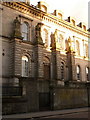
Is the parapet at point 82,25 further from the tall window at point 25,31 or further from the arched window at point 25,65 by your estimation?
the arched window at point 25,65

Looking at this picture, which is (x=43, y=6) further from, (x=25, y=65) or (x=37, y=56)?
(x=25, y=65)

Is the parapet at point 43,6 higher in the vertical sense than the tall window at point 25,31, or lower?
higher

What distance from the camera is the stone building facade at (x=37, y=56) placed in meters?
17.7

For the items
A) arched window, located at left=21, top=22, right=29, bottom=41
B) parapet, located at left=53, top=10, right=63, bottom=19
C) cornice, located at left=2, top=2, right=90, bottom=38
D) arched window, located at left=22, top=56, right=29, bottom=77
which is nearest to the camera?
arched window, located at left=22, top=56, right=29, bottom=77

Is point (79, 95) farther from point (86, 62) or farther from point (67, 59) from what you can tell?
point (86, 62)

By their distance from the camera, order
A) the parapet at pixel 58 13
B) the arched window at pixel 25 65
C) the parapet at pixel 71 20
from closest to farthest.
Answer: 1. the arched window at pixel 25 65
2. the parapet at pixel 58 13
3. the parapet at pixel 71 20

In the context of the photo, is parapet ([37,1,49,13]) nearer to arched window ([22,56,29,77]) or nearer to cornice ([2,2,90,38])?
cornice ([2,2,90,38])

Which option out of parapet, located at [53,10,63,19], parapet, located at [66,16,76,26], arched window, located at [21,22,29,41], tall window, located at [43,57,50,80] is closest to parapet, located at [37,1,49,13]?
parapet, located at [53,10,63,19]

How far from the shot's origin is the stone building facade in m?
17.7

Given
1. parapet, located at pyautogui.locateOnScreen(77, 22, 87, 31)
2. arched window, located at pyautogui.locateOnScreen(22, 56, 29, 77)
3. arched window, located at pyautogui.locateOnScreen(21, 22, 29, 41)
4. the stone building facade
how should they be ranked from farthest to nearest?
parapet, located at pyautogui.locateOnScreen(77, 22, 87, 31)
arched window, located at pyautogui.locateOnScreen(21, 22, 29, 41)
arched window, located at pyautogui.locateOnScreen(22, 56, 29, 77)
the stone building facade

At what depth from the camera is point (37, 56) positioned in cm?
2630

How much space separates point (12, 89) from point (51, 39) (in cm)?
1525

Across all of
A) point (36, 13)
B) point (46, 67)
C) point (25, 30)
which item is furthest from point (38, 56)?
point (36, 13)

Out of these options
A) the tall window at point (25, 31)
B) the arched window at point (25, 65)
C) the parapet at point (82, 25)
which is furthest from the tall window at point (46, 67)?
the parapet at point (82, 25)
